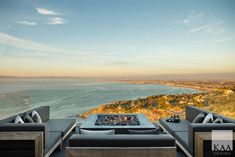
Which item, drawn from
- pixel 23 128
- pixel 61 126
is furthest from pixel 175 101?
pixel 23 128

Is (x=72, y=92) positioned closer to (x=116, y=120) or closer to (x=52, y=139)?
(x=116, y=120)

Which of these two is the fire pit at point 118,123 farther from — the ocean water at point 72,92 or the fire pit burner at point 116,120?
the ocean water at point 72,92

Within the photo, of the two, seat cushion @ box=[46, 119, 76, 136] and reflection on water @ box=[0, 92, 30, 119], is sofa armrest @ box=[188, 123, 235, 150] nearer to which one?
seat cushion @ box=[46, 119, 76, 136]

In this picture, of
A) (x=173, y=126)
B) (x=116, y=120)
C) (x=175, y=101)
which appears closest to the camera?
(x=173, y=126)

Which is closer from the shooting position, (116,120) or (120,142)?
(120,142)

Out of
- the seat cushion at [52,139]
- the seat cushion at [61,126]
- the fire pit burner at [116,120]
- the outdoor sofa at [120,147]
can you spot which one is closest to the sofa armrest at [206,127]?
the outdoor sofa at [120,147]

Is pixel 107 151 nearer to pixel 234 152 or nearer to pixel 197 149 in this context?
pixel 197 149

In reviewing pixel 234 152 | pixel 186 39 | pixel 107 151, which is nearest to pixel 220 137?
pixel 234 152
